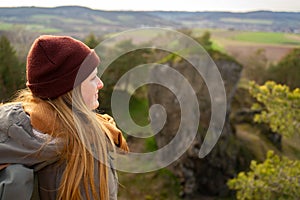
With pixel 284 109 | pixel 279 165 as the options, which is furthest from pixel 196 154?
pixel 284 109

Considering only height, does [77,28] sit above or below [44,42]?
below

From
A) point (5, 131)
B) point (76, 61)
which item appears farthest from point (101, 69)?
point (5, 131)

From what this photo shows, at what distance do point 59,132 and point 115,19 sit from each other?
60.8 ft

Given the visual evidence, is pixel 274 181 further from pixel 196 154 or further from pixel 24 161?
pixel 196 154

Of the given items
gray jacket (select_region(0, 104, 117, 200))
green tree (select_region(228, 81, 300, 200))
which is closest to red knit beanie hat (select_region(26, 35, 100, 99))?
gray jacket (select_region(0, 104, 117, 200))

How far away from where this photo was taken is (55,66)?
156cm

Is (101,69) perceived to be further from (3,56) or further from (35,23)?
(35,23)

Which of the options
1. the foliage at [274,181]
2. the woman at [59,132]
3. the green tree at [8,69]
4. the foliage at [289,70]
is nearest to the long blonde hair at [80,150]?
the woman at [59,132]

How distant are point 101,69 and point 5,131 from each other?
64cm

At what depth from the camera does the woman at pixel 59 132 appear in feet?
4.66

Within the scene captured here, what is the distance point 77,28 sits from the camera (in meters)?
20.0

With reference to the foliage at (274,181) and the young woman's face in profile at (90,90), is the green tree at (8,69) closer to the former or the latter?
the foliage at (274,181)

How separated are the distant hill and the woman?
13.4m

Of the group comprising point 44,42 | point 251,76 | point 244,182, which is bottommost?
point 251,76
